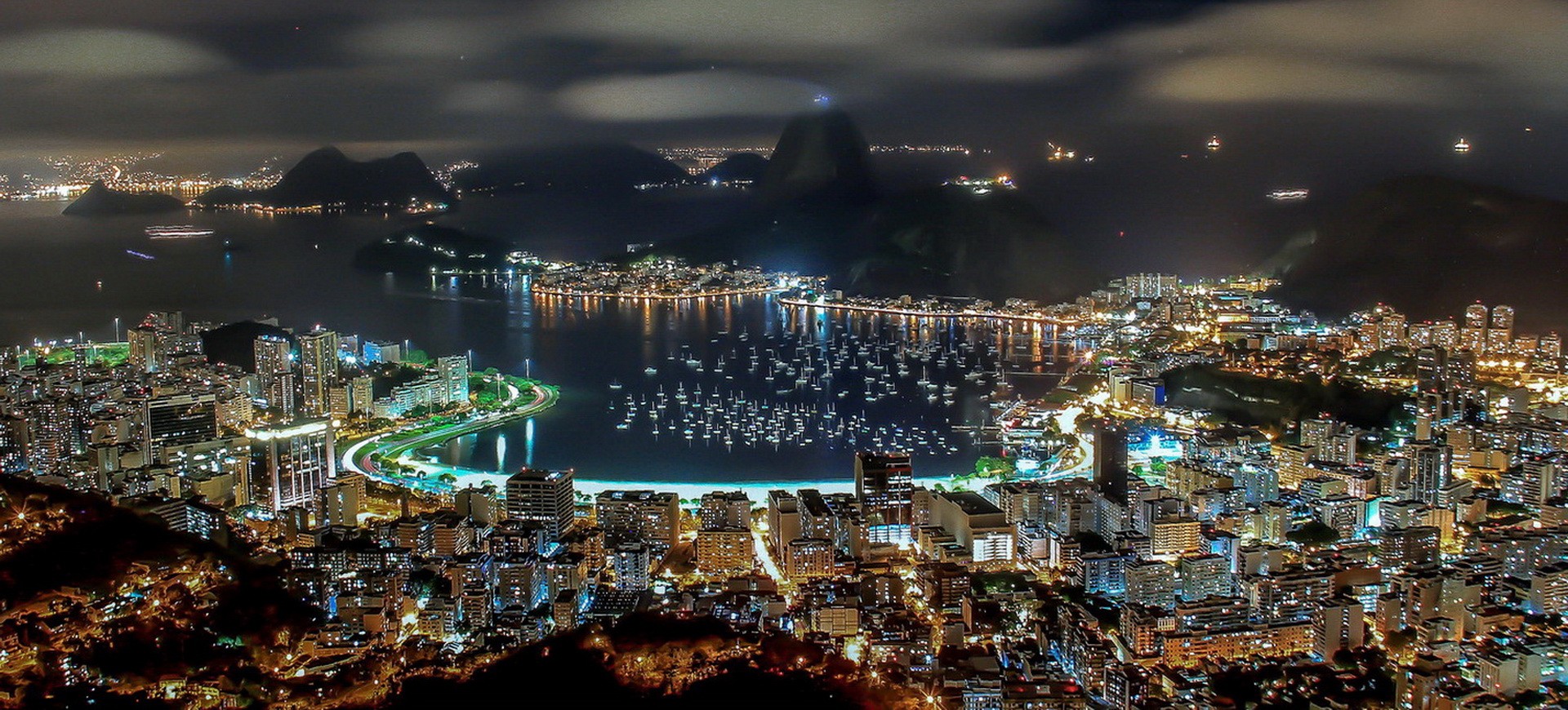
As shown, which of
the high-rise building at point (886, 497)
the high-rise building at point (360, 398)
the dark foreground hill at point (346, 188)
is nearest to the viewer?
the high-rise building at point (886, 497)

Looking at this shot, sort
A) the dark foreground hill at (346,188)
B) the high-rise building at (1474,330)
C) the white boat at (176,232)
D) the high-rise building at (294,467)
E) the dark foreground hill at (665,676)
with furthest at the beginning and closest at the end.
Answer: the dark foreground hill at (346,188), the white boat at (176,232), the high-rise building at (1474,330), the high-rise building at (294,467), the dark foreground hill at (665,676)

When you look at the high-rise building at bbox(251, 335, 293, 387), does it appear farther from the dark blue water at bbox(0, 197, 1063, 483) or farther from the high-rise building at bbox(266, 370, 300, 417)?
the dark blue water at bbox(0, 197, 1063, 483)

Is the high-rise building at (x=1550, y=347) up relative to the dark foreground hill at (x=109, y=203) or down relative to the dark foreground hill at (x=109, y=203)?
down

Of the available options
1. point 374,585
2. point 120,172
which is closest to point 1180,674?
point 374,585

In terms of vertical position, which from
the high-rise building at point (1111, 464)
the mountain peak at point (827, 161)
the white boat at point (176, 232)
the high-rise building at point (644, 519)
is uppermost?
the mountain peak at point (827, 161)

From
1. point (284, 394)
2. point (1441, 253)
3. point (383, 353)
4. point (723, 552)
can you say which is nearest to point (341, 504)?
point (723, 552)

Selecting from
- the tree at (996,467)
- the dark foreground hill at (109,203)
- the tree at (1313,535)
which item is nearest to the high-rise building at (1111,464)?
the tree at (996,467)

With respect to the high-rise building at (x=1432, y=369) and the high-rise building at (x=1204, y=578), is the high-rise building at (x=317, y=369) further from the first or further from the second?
the high-rise building at (x=1432, y=369)
